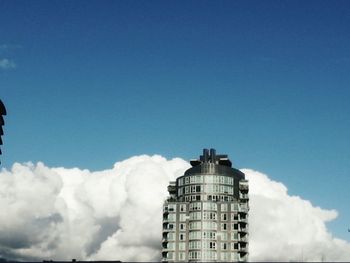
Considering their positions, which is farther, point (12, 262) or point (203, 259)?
point (203, 259)

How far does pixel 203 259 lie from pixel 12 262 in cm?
7477

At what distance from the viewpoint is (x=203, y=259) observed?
199 m

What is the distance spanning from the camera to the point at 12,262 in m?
145
